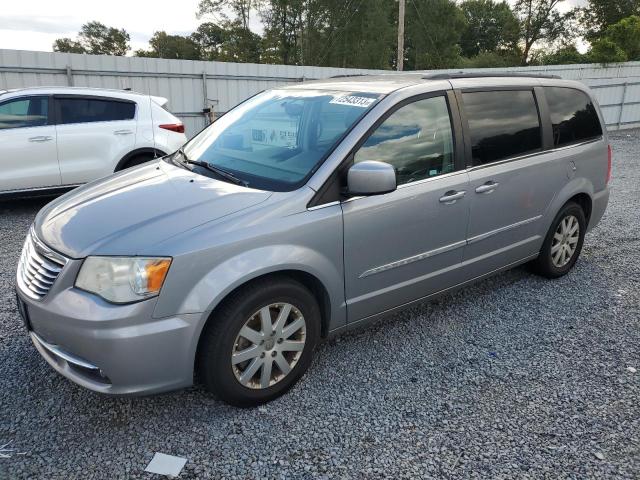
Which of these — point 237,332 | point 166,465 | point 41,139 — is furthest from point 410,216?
point 41,139

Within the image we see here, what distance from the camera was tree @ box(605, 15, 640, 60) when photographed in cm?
2400

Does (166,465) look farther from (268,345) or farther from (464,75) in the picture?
(464,75)

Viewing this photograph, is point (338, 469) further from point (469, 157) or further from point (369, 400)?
point (469, 157)

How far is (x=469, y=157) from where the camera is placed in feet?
11.5

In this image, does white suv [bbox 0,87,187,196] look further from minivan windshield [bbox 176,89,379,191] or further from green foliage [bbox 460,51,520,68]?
green foliage [bbox 460,51,520,68]

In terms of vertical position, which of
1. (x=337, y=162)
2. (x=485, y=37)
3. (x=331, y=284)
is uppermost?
(x=485, y=37)

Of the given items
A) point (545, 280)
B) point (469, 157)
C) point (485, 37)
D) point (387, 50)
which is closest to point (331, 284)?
point (469, 157)

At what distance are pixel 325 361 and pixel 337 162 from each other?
1269 mm

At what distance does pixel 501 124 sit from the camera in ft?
12.3

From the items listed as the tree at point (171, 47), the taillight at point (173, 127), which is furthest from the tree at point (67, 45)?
the taillight at point (173, 127)

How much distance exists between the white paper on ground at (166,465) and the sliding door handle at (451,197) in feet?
7.03

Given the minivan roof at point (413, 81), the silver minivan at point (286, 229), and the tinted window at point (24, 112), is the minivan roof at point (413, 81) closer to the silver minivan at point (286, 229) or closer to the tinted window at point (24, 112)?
the silver minivan at point (286, 229)

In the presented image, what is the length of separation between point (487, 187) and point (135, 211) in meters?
2.33

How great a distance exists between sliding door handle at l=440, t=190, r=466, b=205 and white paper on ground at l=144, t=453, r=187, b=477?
2142 millimetres
